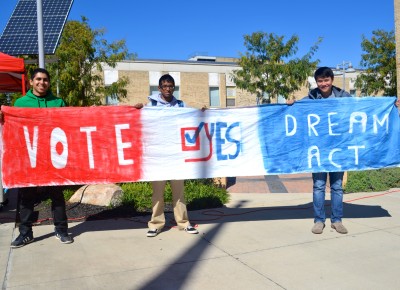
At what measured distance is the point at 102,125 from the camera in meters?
4.77

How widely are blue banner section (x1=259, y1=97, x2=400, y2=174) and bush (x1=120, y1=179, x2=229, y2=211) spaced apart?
6.54 ft

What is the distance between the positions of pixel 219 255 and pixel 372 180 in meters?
5.04

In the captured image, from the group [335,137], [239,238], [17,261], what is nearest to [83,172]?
[17,261]

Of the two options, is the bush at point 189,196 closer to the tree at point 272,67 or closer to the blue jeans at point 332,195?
the blue jeans at point 332,195

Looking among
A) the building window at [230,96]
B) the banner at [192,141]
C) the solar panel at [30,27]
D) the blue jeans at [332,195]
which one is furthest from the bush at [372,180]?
the building window at [230,96]

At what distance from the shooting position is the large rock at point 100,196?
6547mm

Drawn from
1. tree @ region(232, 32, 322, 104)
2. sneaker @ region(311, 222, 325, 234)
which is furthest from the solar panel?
tree @ region(232, 32, 322, 104)

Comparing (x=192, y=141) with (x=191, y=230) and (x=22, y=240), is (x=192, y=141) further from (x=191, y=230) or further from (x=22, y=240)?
(x=22, y=240)

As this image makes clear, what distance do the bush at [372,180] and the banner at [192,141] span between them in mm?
2822

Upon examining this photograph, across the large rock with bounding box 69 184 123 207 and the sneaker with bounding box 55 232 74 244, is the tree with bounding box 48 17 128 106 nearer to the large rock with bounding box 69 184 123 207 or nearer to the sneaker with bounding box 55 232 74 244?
the large rock with bounding box 69 184 123 207

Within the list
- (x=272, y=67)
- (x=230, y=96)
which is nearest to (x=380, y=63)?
(x=272, y=67)

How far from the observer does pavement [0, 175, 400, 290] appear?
336 cm

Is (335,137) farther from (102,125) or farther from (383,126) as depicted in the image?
(102,125)

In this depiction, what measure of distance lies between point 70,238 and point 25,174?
92 cm
